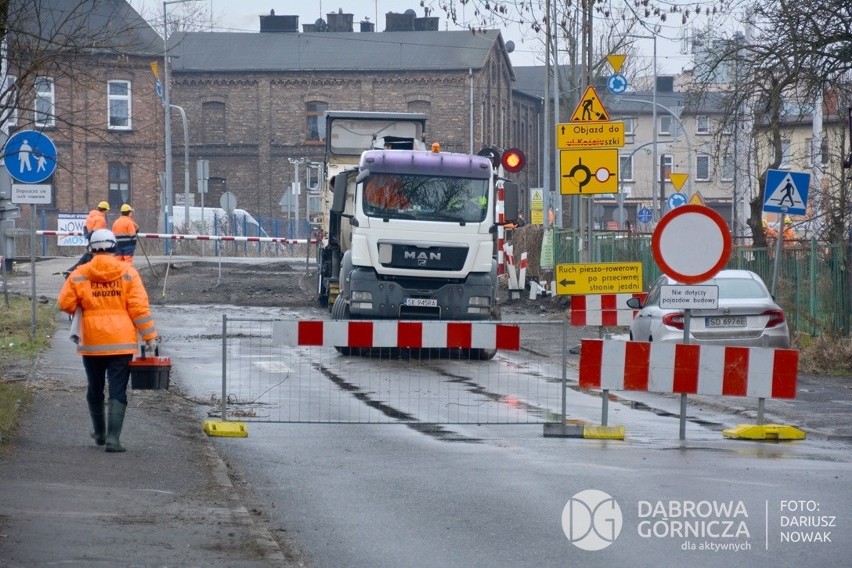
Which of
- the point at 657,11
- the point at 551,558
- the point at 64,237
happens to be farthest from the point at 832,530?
the point at 64,237

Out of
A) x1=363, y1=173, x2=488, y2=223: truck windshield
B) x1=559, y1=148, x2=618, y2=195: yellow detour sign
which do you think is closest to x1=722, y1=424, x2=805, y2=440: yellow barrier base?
x1=559, y1=148, x2=618, y2=195: yellow detour sign

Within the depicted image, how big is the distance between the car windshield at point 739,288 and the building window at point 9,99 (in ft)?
32.4

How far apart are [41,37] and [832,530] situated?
7.87m

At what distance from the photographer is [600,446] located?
11.8 meters

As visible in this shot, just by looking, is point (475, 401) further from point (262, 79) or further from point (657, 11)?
point (262, 79)

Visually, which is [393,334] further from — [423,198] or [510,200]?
[510,200]

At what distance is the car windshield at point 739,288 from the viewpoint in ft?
60.5

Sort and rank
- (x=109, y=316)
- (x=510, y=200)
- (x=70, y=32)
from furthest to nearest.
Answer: (x=510, y=200)
(x=70, y=32)
(x=109, y=316)

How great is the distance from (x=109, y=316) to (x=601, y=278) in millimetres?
5929

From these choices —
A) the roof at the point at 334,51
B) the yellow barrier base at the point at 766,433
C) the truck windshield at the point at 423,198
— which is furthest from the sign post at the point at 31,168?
the roof at the point at 334,51

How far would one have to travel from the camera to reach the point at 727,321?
1809 centimetres

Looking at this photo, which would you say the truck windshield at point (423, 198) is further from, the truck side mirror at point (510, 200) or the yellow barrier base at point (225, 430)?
the yellow barrier base at point (225, 430)

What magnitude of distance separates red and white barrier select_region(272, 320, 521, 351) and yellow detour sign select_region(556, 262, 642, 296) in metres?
1.85

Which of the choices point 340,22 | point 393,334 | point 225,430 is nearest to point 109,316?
point 225,430
